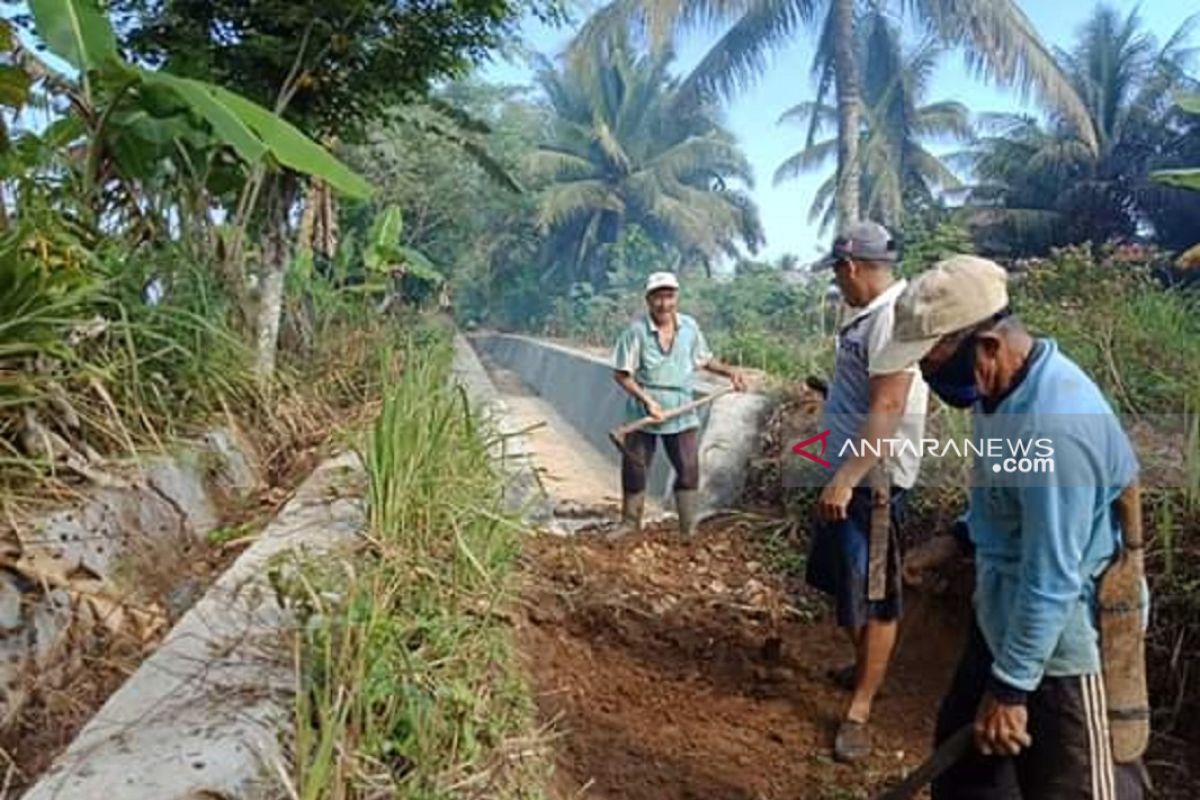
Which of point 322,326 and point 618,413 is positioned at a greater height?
point 322,326

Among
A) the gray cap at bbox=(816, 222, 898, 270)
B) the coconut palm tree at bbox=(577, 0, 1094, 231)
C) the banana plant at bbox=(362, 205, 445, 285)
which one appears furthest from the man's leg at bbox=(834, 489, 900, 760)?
the coconut palm tree at bbox=(577, 0, 1094, 231)

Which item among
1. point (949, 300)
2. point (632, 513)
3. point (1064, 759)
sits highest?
point (949, 300)

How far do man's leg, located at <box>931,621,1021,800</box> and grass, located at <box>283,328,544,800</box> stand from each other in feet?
3.42

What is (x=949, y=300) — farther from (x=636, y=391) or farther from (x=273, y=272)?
(x=273, y=272)

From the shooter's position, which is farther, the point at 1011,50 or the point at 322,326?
the point at 1011,50

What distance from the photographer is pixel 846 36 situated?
69.1ft

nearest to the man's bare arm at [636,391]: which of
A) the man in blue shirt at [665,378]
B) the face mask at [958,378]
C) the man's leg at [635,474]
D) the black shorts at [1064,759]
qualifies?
the man in blue shirt at [665,378]

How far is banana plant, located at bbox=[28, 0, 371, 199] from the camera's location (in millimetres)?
3205

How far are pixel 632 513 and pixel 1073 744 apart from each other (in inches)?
151

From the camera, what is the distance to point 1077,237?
2194 centimetres

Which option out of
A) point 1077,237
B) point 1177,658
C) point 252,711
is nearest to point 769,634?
point 1177,658

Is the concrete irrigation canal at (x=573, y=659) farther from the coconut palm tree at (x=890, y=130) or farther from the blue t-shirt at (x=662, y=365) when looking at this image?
the coconut palm tree at (x=890, y=130)

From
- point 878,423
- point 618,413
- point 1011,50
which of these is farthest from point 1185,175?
point 1011,50

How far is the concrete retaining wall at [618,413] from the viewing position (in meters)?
6.45
